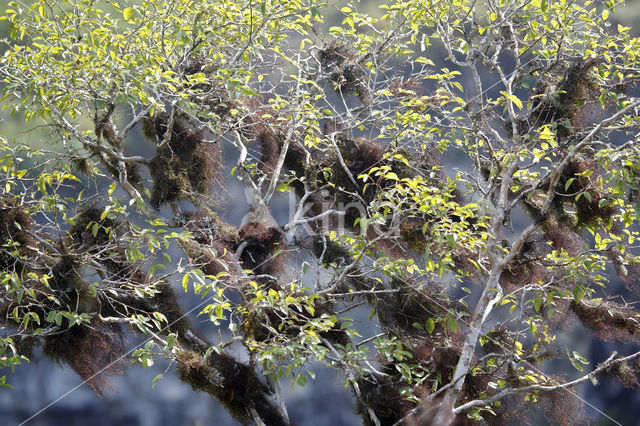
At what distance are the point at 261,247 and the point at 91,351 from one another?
A: 3.56ft

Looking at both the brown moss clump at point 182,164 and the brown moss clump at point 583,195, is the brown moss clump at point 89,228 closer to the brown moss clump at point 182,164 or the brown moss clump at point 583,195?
the brown moss clump at point 182,164

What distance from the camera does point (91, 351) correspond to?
10.6ft

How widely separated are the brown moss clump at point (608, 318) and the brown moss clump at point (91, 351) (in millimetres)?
2515

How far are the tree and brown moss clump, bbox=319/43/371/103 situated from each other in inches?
0.9

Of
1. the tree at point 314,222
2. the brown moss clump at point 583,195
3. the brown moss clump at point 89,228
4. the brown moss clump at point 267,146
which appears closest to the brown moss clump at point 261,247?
the tree at point 314,222

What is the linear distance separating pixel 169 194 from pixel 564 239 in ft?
7.79

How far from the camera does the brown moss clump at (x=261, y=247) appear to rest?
3.67 meters

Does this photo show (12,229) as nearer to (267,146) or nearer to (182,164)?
(182,164)

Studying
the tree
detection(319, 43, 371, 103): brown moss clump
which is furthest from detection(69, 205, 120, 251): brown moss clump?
detection(319, 43, 371, 103): brown moss clump

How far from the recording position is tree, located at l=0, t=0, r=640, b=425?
291 centimetres

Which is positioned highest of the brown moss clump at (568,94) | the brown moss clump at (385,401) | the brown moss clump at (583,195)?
the brown moss clump at (568,94)

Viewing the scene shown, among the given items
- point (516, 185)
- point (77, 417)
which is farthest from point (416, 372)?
point (77, 417)

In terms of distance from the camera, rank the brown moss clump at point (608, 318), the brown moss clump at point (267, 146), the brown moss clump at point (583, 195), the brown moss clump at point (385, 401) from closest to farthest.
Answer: the brown moss clump at point (583, 195)
the brown moss clump at point (385, 401)
the brown moss clump at point (608, 318)
the brown moss clump at point (267, 146)

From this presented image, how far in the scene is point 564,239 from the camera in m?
3.74
